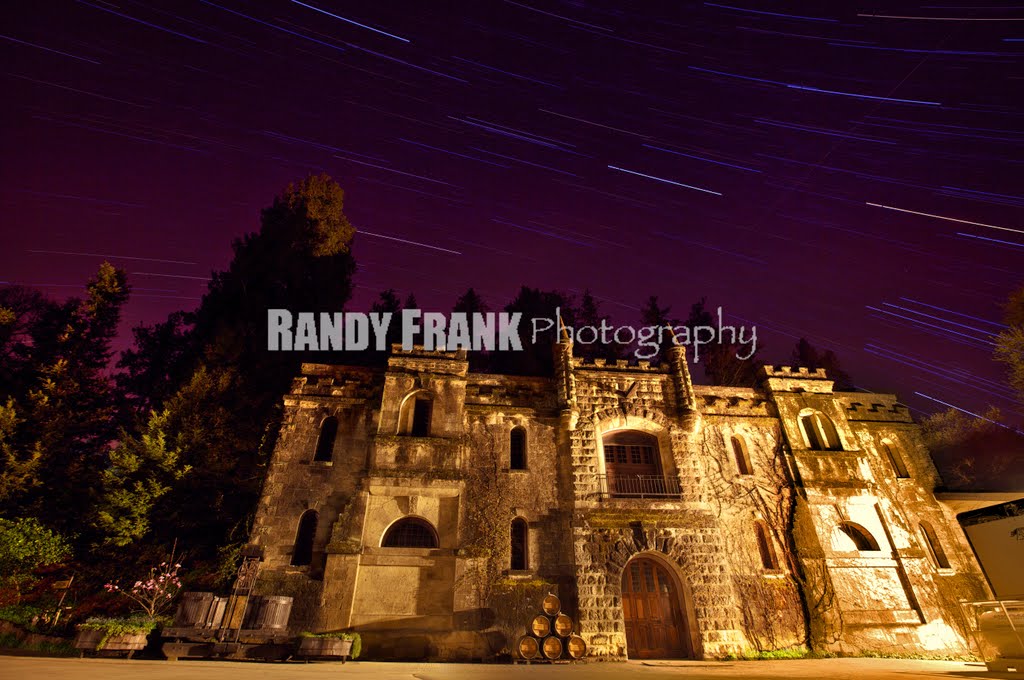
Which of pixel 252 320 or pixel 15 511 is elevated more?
pixel 252 320

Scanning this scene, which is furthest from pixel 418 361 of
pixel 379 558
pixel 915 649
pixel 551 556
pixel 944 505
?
pixel 944 505

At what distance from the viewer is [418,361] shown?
790 inches

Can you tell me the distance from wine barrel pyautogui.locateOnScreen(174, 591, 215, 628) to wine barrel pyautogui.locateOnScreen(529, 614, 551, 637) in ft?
31.7

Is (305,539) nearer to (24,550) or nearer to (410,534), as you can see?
(410,534)

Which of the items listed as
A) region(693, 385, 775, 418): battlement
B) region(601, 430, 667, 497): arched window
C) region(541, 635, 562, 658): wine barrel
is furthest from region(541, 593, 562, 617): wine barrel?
region(693, 385, 775, 418): battlement

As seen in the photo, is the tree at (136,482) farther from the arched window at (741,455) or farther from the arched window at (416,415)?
the arched window at (741,455)

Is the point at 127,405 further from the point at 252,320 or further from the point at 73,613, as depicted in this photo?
the point at 73,613

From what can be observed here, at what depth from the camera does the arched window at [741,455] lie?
2025 cm

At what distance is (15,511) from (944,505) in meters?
38.3

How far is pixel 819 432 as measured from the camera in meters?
21.8

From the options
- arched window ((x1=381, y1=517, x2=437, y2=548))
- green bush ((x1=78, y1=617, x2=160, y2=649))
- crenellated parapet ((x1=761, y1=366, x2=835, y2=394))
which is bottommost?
green bush ((x1=78, y1=617, x2=160, y2=649))

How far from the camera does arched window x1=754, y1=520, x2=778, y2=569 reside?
18444 mm

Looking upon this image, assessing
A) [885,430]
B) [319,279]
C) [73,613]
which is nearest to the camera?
[73,613]

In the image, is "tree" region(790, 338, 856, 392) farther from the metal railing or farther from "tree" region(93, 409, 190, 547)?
"tree" region(93, 409, 190, 547)
